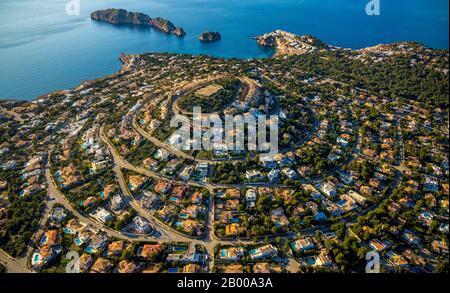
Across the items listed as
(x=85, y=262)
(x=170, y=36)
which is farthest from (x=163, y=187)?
(x=170, y=36)

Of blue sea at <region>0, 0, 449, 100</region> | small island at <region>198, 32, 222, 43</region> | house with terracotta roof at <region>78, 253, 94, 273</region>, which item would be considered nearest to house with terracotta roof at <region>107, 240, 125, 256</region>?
house with terracotta roof at <region>78, 253, 94, 273</region>

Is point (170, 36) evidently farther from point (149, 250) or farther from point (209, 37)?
point (149, 250)

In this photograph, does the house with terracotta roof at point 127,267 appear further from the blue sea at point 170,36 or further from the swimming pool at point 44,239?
the blue sea at point 170,36

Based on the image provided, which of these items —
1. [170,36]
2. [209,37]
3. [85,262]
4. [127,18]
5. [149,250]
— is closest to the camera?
[85,262]

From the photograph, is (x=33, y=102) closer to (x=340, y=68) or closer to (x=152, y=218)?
(x=152, y=218)

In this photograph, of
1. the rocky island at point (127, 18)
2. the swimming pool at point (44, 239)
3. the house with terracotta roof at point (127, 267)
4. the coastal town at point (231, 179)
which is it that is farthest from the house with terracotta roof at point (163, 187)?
the rocky island at point (127, 18)
